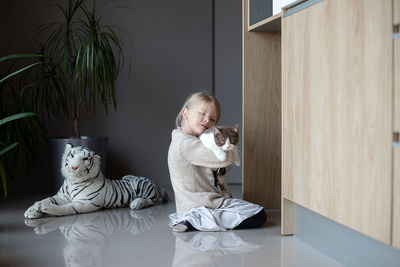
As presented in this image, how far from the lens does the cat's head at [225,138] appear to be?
7.43 ft

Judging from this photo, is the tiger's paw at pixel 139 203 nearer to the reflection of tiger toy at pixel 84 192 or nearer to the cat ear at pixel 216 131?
the reflection of tiger toy at pixel 84 192

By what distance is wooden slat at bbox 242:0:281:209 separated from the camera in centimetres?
270

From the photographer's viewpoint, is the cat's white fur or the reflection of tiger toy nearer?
the cat's white fur

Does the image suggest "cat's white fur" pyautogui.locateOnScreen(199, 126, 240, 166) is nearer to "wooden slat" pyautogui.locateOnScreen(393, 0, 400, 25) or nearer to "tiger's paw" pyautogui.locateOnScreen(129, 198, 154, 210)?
"tiger's paw" pyautogui.locateOnScreen(129, 198, 154, 210)

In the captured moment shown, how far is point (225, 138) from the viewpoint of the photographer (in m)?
2.29

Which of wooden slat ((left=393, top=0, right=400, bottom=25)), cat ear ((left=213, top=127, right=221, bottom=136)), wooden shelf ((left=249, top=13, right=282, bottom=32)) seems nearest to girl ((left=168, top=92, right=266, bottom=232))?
cat ear ((left=213, top=127, right=221, bottom=136))

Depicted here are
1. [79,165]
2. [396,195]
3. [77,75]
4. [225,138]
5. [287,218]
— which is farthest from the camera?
[77,75]

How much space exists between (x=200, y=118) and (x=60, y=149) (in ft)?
3.88

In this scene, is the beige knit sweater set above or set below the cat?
below

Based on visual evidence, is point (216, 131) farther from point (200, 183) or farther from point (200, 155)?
point (200, 183)

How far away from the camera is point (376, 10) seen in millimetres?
1433

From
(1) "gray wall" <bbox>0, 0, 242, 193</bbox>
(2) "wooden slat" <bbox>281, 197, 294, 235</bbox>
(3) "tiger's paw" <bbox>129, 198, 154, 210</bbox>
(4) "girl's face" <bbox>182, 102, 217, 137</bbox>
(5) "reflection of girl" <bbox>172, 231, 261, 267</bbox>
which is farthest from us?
(1) "gray wall" <bbox>0, 0, 242, 193</bbox>

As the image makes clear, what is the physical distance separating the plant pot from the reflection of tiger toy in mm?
300

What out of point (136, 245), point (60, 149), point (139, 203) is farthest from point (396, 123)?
point (60, 149)
